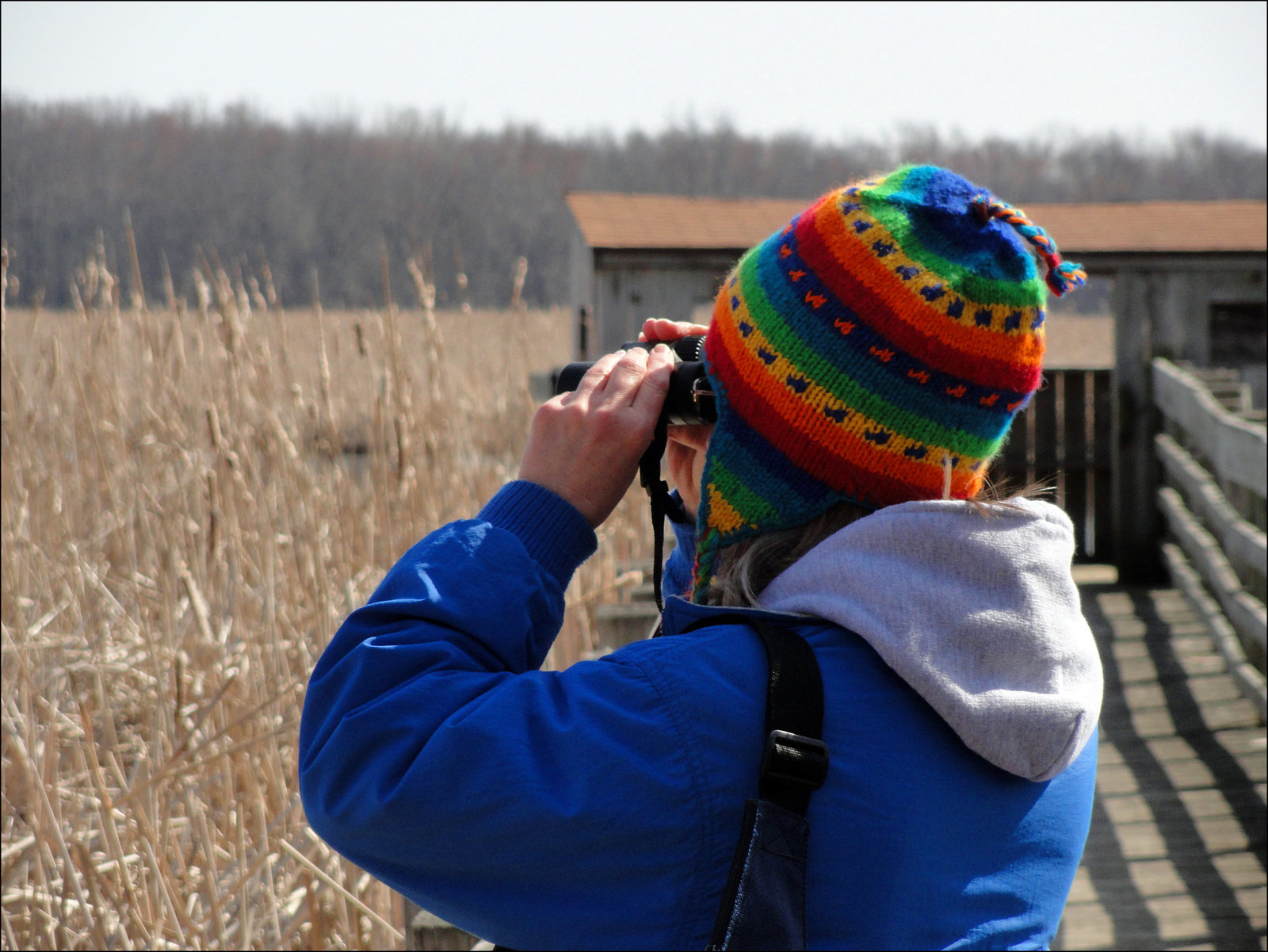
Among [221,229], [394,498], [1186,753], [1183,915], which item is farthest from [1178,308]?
[221,229]

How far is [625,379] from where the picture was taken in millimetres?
967

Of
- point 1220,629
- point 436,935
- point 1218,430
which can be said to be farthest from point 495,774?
point 1220,629

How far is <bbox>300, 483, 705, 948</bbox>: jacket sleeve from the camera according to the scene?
2.40 ft

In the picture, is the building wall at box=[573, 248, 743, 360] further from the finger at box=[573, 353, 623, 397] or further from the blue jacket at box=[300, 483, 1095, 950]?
the blue jacket at box=[300, 483, 1095, 950]

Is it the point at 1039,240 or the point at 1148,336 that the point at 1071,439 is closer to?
the point at 1148,336

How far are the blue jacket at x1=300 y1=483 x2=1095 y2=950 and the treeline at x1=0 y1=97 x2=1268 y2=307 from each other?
11.7 meters

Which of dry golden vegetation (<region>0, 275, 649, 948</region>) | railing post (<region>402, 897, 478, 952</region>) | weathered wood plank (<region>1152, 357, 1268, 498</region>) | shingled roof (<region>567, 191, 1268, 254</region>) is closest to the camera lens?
railing post (<region>402, 897, 478, 952</region>)

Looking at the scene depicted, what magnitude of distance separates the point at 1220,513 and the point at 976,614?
3.32m

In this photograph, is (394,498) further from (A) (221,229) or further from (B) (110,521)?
(A) (221,229)

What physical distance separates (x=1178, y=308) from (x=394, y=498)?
4.60 meters

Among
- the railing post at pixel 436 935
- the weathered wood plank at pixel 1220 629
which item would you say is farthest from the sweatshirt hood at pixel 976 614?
the weathered wood plank at pixel 1220 629

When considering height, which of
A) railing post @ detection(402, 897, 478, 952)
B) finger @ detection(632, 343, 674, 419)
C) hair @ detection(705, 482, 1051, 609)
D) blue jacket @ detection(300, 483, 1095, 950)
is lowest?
railing post @ detection(402, 897, 478, 952)

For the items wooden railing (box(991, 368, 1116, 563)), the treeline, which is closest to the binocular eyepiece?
wooden railing (box(991, 368, 1116, 563))

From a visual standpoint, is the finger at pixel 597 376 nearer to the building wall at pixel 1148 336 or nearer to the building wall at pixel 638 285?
the building wall at pixel 638 285
